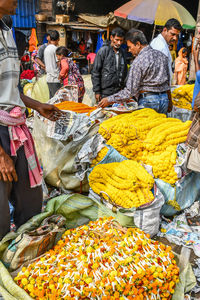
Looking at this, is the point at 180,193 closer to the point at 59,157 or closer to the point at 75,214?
the point at 75,214

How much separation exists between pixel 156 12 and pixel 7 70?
682 cm

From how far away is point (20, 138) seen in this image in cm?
189

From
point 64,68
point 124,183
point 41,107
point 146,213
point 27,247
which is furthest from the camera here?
point 64,68

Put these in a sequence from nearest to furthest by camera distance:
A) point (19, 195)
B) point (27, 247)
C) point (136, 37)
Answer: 1. point (27, 247)
2. point (19, 195)
3. point (136, 37)

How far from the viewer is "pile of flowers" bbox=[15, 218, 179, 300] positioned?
5.47 feet

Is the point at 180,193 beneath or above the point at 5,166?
beneath

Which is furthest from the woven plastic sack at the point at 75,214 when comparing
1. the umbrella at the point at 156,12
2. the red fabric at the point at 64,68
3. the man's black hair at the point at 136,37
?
the umbrella at the point at 156,12

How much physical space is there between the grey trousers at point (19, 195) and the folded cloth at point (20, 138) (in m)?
0.03

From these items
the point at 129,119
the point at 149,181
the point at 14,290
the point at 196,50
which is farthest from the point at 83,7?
the point at 14,290

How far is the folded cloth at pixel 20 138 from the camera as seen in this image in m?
1.81

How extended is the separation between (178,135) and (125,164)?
0.69m

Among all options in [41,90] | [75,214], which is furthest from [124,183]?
[41,90]

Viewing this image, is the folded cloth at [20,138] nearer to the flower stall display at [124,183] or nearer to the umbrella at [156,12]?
the flower stall display at [124,183]

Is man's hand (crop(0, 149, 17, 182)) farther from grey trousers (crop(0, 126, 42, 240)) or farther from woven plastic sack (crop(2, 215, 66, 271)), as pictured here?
woven plastic sack (crop(2, 215, 66, 271))
